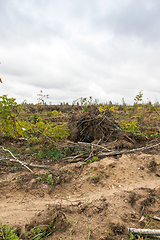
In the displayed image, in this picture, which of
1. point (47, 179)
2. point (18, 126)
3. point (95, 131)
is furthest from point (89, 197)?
point (18, 126)

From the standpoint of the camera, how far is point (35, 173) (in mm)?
3658

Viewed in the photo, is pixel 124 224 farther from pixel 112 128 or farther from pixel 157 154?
pixel 112 128

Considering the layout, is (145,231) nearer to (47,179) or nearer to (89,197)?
(89,197)

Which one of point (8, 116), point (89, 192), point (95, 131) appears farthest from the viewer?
point (95, 131)

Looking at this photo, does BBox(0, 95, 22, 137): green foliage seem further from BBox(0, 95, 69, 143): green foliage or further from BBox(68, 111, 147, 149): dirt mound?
BBox(68, 111, 147, 149): dirt mound

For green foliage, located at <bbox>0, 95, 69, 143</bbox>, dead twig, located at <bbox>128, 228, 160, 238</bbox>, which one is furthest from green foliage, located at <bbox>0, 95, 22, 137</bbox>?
dead twig, located at <bbox>128, 228, 160, 238</bbox>

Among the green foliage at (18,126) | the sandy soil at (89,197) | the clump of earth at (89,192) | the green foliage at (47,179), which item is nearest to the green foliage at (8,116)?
the green foliage at (18,126)

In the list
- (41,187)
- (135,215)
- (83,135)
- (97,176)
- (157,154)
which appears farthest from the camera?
(83,135)

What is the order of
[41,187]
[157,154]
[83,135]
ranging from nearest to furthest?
[41,187]
[157,154]
[83,135]

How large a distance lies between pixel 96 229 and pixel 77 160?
6.77 ft

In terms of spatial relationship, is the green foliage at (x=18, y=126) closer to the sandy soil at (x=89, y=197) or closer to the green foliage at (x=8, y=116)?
the green foliage at (x=8, y=116)

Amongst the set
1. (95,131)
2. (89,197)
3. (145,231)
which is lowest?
(89,197)

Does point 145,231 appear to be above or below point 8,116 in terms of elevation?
below

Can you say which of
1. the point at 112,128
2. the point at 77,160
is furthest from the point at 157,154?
the point at 77,160
